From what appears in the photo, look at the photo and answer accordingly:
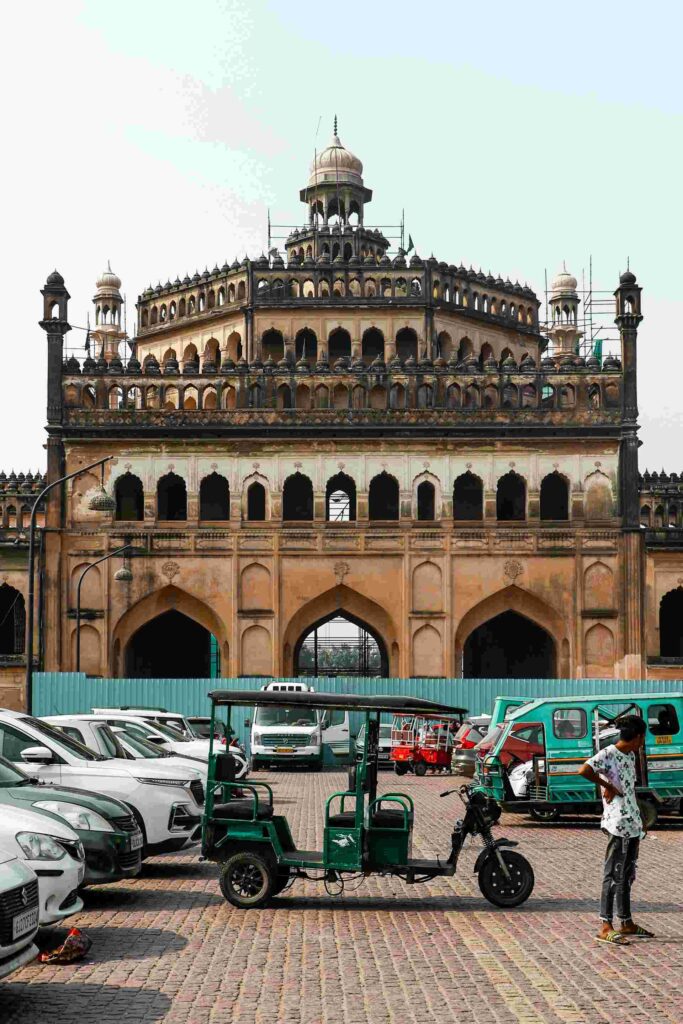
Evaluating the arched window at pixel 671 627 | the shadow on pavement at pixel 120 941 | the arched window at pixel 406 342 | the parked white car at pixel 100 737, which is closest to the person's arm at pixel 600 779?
the shadow on pavement at pixel 120 941

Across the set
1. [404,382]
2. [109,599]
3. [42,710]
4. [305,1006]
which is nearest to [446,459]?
[404,382]

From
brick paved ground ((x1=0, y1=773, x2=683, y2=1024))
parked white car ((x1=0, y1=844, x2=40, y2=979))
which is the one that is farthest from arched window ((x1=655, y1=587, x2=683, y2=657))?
parked white car ((x1=0, y1=844, x2=40, y2=979))

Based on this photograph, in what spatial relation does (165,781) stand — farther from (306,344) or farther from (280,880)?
(306,344)

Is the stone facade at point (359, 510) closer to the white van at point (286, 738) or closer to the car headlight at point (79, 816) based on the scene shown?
the white van at point (286, 738)

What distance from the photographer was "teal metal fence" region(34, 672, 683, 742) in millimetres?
39094

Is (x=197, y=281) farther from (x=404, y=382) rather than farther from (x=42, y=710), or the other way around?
(x=42, y=710)

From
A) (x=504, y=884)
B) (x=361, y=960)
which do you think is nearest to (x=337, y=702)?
(x=504, y=884)

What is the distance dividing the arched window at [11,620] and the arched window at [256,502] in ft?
24.8

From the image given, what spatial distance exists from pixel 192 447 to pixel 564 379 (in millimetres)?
10860

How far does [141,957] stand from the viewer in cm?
1064

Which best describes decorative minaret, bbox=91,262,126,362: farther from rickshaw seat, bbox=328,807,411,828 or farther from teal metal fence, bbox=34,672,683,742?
rickshaw seat, bbox=328,807,411,828

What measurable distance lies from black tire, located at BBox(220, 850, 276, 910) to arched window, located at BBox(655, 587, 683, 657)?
34.3 m

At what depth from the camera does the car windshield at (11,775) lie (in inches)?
501

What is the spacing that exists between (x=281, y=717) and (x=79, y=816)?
21.9 m
